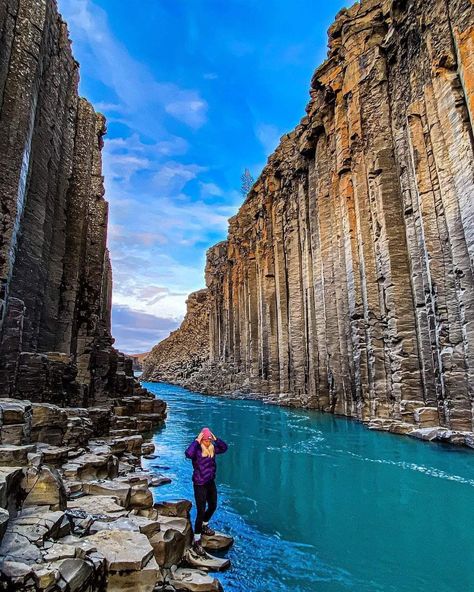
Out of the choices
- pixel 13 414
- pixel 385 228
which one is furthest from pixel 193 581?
pixel 385 228

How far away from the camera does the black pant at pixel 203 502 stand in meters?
6.01

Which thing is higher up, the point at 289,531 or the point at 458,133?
Answer: the point at 458,133

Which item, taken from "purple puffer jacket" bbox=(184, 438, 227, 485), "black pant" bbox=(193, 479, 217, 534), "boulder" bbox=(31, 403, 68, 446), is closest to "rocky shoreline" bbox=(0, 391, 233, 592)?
"black pant" bbox=(193, 479, 217, 534)

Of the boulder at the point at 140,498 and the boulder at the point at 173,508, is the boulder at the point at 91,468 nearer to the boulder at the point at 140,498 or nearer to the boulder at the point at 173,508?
the boulder at the point at 140,498

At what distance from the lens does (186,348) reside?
83312 mm

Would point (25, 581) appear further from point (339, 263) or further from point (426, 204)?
point (339, 263)

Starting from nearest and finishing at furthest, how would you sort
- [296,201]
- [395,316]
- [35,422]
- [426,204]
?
[35,422] < [426,204] < [395,316] < [296,201]

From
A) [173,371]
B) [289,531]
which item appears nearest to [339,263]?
[289,531]

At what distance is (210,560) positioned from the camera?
214 inches

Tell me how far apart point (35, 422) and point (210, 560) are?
226 inches

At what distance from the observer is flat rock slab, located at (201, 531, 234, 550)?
236 inches

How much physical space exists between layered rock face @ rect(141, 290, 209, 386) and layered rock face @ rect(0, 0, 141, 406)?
50.0 metres

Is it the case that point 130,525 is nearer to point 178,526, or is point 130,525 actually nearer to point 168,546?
point 168,546

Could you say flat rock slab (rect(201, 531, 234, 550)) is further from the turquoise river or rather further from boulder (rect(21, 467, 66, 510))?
boulder (rect(21, 467, 66, 510))
